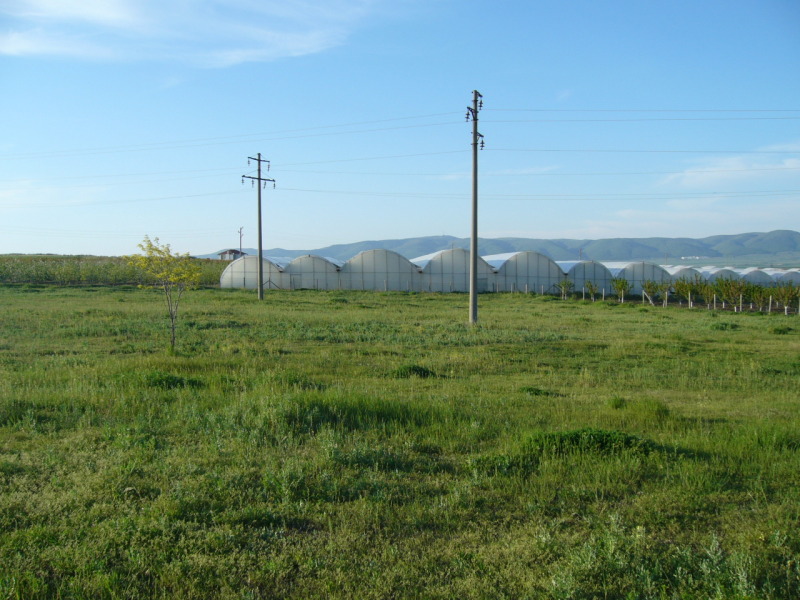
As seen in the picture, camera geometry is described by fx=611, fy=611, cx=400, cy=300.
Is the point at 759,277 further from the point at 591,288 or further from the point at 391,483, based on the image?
the point at 391,483

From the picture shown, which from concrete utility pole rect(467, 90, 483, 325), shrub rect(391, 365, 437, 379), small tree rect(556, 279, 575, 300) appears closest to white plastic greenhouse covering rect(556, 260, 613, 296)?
small tree rect(556, 279, 575, 300)

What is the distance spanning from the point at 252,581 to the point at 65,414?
5.63 meters

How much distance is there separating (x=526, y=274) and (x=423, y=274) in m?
8.68

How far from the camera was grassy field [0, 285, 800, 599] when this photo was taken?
14.4 ft

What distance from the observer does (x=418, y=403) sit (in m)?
9.25

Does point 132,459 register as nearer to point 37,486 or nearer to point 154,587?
point 37,486

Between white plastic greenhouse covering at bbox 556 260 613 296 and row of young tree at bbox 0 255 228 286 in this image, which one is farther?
row of young tree at bbox 0 255 228 286

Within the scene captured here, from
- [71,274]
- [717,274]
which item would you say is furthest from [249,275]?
[717,274]

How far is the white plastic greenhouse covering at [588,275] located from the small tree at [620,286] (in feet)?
3.35

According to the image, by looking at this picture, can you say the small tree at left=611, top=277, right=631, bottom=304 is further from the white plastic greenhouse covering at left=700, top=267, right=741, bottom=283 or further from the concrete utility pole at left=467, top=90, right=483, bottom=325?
the concrete utility pole at left=467, top=90, right=483, bottom=325

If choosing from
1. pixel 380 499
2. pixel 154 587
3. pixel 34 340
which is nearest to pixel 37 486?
pixel 154 587

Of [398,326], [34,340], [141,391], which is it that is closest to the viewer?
[141,391]

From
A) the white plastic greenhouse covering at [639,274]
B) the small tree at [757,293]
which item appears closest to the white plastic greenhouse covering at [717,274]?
the white plastic greenhouse covering at [639,274]

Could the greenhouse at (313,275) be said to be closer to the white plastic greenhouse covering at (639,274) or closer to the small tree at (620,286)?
the small tree at (620,286)
